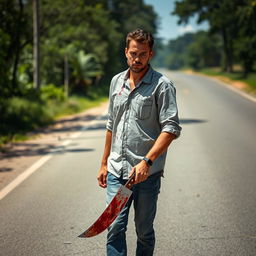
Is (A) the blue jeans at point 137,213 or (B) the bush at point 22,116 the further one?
(B) the bush at point 22,116

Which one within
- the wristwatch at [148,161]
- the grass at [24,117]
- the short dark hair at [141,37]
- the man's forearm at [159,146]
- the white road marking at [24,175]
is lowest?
the grass at [24,117]

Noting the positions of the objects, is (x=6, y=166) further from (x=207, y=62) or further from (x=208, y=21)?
(x=207, y=62)

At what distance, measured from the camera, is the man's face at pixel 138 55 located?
313 centimetres

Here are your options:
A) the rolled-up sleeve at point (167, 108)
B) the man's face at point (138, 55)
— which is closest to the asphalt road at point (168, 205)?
the rolled-up sleeve at point (167, 108)

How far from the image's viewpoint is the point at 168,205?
18.7 ft

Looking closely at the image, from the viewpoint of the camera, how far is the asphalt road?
14.2 feet

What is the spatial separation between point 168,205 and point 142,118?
2.75 meters

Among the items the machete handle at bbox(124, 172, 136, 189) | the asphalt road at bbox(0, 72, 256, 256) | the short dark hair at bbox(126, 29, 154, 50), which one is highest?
the short dark hair at bbox(126, 29, 154, 50)

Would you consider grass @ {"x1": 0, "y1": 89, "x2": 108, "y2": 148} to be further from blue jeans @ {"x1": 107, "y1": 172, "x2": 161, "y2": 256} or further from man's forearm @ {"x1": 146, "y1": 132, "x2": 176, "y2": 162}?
man's forearm @ {"x1": 146, "y1": 132, "x2": 176, "y2": 162}

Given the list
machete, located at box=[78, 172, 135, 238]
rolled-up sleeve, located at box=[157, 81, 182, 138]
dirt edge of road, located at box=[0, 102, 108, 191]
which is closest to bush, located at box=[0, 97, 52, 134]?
dirt edge of road, located at box=[0, 102, 108, 191]

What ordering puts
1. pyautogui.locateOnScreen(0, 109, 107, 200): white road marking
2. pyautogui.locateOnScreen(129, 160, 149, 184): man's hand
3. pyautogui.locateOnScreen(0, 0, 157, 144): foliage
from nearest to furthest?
1. pyautogui.locateOnScreen(129, 160, 149, 184): man's hand
2. pyautogui.locateOnScreen(0, 109, 107, 200): white road marking
3. pyautogui.locateOnScreen(0, 0, 157, 144): foliage

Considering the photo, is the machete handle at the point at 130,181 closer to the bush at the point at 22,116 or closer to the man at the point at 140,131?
the man at the point at 140,131

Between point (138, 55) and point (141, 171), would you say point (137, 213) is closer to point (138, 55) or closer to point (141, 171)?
point (141, 171)

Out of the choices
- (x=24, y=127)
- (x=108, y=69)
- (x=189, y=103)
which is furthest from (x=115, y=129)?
(x=108, y=69)
